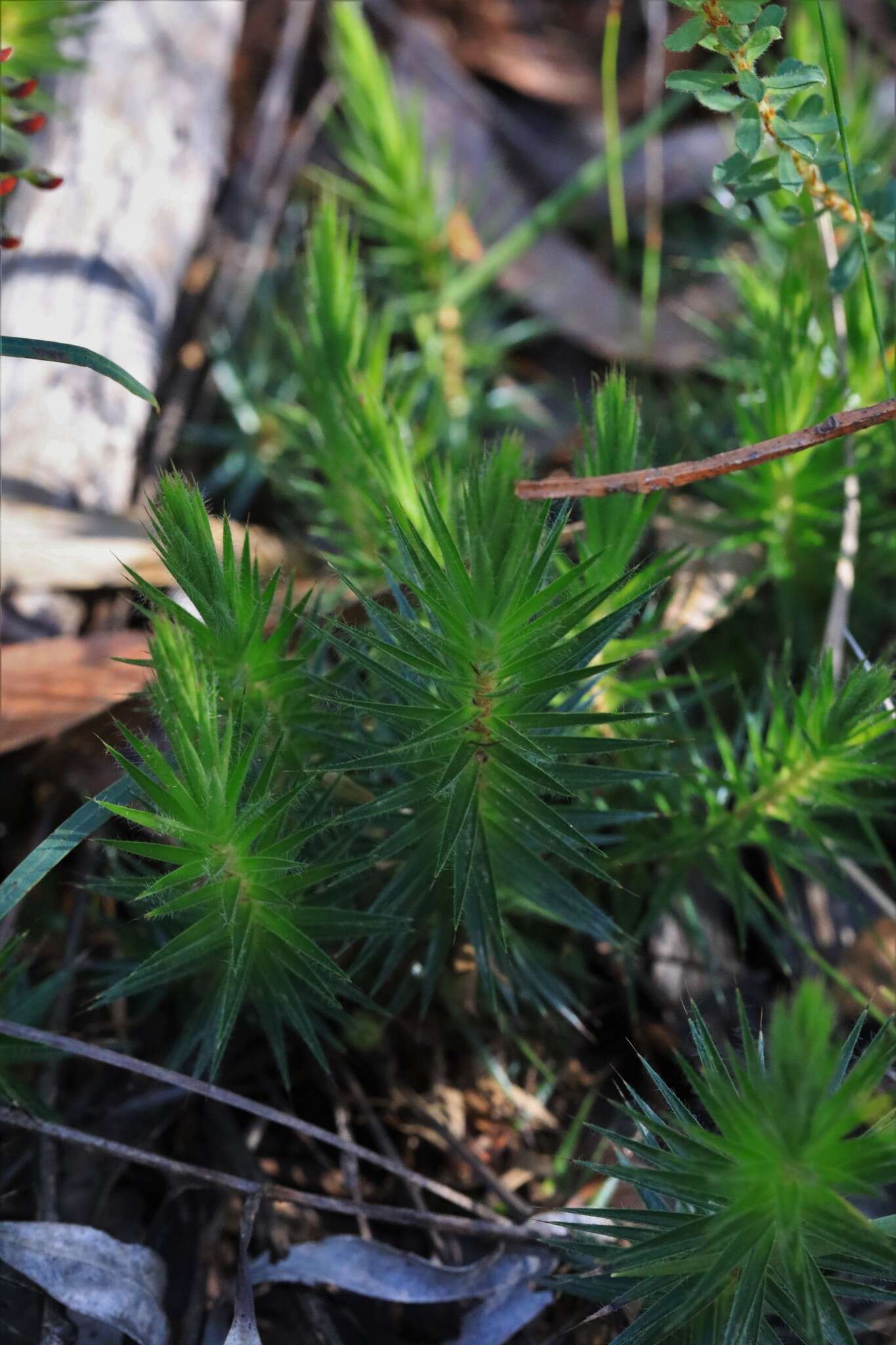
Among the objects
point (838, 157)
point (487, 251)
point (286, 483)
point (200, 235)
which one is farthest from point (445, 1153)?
point (487, 251)

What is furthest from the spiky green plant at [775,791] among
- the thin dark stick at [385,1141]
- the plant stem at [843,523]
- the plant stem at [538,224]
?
the plant stem at [538,224]

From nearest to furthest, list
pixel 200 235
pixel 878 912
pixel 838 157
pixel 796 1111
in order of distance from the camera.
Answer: pixel 796 1111, pixel 838 157, pixel 878 912, pixel 200 235

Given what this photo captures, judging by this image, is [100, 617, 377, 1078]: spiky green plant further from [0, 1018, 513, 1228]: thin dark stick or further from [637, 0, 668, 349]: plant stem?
[637, 0, 668, 349]: plant stem

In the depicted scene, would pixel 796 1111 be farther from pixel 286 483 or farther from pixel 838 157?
pixel 286 483

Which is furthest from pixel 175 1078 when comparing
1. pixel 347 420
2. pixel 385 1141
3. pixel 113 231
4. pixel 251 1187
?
pixel 113 231

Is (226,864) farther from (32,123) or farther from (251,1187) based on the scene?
(32,123)

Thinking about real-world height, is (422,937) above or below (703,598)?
below
